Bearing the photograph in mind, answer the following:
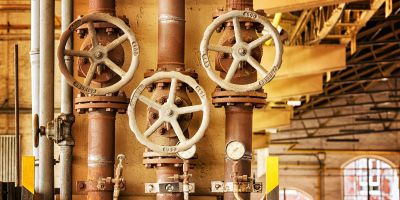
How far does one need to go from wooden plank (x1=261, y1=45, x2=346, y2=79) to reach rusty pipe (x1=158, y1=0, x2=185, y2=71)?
9190mm

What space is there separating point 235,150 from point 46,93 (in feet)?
5.38

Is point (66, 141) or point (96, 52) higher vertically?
point (96, 52)

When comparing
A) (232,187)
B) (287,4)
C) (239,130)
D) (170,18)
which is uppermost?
(287,4)

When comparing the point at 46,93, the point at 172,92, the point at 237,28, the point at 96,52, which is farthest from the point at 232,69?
the point at 46,93

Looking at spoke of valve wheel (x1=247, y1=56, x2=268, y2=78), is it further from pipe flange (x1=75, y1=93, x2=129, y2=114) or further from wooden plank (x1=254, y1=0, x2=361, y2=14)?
wooden plank (x1=254, y1=0, x2=361, y2=14)

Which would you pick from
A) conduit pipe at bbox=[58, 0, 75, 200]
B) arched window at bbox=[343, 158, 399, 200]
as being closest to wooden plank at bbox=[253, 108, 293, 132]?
arched window at bbox=[343, 158, 399, 200]

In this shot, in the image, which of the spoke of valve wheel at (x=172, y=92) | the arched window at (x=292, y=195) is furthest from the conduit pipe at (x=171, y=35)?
the arched window at (x=292, y=195)

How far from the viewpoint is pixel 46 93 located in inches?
250

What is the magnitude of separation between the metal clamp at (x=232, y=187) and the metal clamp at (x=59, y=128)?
1.15 m

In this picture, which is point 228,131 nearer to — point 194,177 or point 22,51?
point 194,177

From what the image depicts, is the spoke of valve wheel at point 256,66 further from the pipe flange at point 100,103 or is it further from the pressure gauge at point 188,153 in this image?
the pipe flange at point 100,103

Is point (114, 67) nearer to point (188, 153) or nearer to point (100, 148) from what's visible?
point (100, 148)

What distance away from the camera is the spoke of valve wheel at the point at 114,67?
5516 mm

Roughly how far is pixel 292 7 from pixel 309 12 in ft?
16.5
